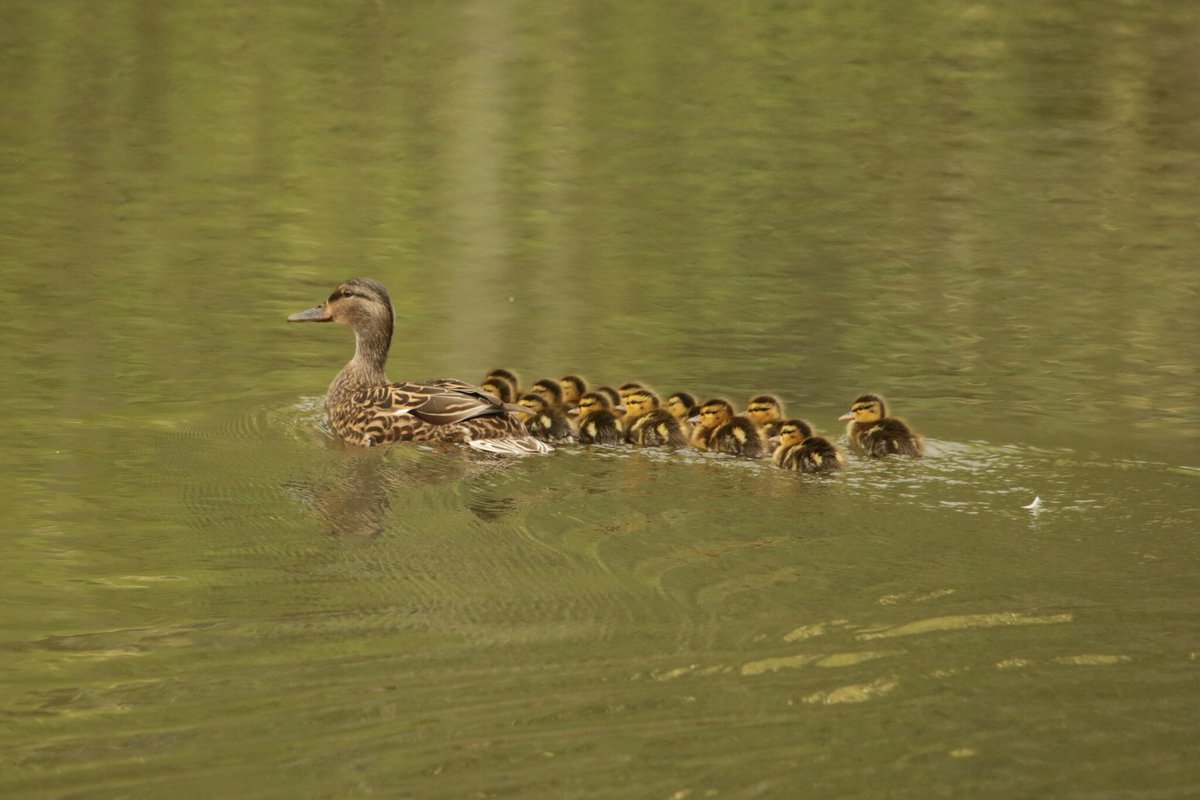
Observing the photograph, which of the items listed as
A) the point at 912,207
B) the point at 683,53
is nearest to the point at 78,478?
the point at 912,207

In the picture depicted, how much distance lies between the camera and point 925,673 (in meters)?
Answer: 4.20

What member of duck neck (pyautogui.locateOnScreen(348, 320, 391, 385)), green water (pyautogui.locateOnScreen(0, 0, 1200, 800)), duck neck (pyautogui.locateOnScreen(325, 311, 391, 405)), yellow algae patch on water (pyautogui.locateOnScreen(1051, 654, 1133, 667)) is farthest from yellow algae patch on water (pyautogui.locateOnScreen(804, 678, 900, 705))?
duck neck (pyautogui.locateOnScreen(348, 320, 391, 385))

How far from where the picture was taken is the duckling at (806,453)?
616 cm

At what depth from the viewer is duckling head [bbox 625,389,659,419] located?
693 centimetres

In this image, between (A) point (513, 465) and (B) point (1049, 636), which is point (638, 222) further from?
(B) point (1049, 636)

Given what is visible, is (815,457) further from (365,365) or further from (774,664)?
(365,365)

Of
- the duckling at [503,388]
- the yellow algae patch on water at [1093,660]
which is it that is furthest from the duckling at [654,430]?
the yellow algae patch on water at [1093,660]

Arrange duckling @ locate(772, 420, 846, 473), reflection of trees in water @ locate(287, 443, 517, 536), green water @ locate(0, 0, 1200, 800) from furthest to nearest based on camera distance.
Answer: duckling @ locate(772, 420, 846, 473), reflection of trees in water @ locate(287, 443, 517, 536), green water @ locate(0, 0, 1200, 800)

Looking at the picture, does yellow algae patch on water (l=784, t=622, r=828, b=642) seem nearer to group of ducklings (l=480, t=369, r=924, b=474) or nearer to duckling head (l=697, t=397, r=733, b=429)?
group of ducklings (l=480, t=369, r=924, b=474)

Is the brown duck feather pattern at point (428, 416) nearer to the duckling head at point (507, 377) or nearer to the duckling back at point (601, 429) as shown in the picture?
the duckling back at point (601, 429)

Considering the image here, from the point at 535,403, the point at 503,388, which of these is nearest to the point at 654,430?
the point at 535,403

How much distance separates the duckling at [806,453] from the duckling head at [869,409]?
372 mm

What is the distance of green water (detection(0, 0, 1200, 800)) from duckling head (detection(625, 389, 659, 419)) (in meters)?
0.46

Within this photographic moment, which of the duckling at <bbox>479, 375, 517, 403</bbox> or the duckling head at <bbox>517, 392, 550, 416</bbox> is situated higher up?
the duckling at <bbox>479, 375, 517, 403</bbox>
